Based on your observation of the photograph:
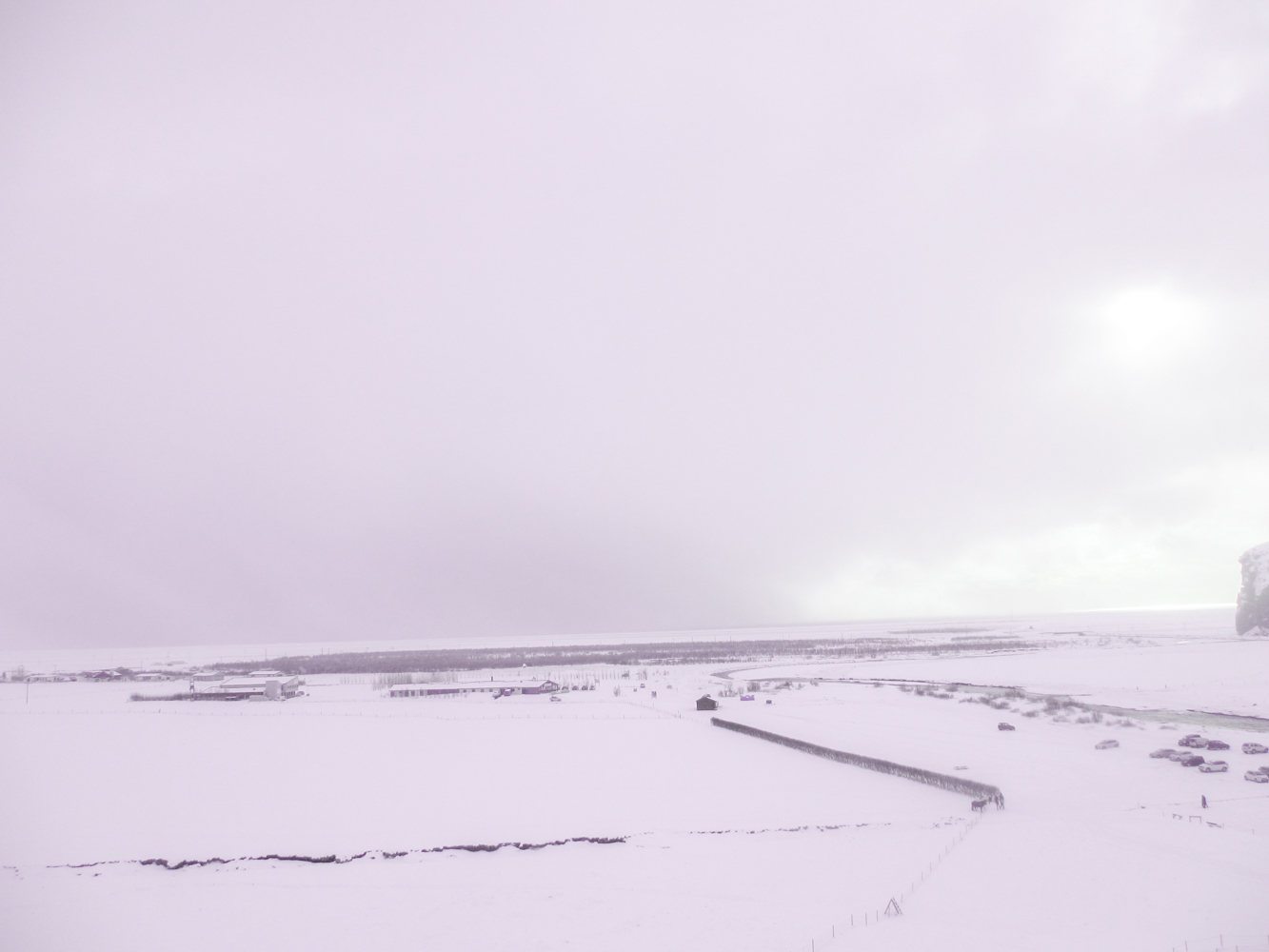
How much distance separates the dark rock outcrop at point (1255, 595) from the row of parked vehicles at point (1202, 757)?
256 feet

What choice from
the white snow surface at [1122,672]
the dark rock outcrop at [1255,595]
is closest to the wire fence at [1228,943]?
the white snow surface at [1122,672]

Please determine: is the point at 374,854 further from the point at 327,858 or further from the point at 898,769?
the point at 898,769

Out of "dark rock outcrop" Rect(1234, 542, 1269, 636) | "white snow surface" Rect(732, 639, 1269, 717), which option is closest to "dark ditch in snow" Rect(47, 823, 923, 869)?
"white snow surface" Rect(732, 639, 1269, 717)

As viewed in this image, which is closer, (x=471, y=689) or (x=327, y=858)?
(x=327, y=858)

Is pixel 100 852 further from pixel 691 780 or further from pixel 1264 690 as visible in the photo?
pixel 1264 690

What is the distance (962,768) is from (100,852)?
22.8 meters

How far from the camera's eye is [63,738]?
35.5m

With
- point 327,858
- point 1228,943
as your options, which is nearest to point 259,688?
point 327,858

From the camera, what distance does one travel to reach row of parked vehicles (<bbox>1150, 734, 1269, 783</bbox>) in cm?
2040

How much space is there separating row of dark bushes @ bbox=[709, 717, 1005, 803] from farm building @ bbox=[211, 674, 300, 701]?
131 ft

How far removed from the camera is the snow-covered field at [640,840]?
12.7 metres

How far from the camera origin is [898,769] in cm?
2392

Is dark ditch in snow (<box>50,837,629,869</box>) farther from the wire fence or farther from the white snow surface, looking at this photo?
the white snow surface

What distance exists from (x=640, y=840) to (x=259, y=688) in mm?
51245
